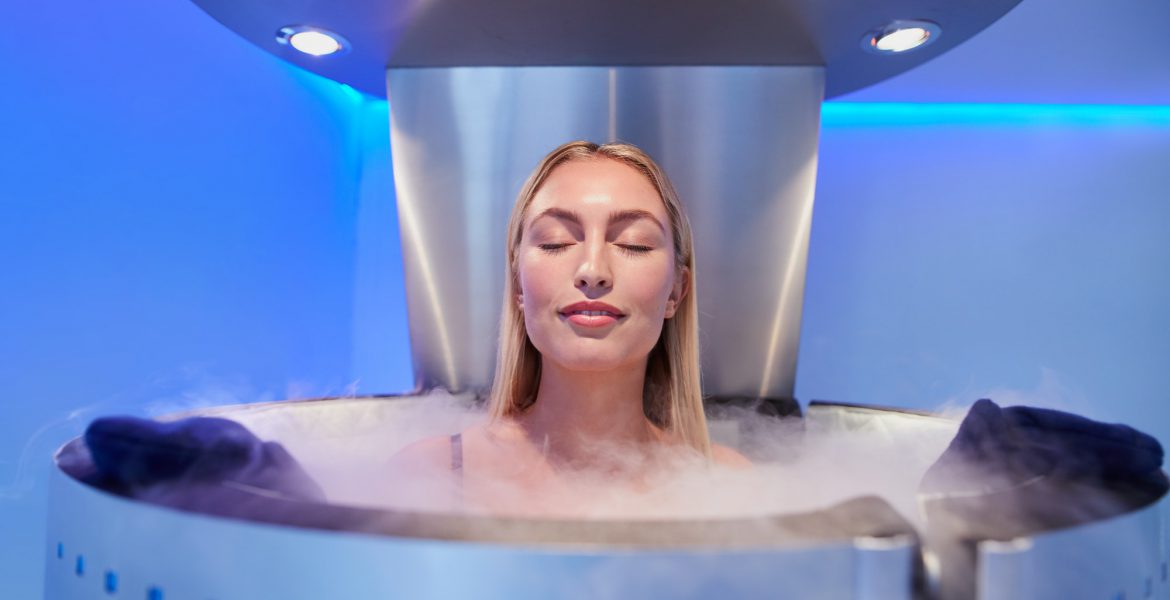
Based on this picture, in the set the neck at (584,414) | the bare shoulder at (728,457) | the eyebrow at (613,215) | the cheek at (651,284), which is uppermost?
the eyebrow at (613,215)

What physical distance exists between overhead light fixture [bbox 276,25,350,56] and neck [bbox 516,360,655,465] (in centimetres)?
46

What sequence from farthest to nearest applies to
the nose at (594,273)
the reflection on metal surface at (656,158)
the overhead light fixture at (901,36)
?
the reflection on metal surface at (656,158) → the overhead light fixture at (901,36) → the nose at (594,273)

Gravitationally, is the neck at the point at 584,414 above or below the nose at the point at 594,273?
below

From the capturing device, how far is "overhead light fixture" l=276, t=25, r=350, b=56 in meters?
0.88

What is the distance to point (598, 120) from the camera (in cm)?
107

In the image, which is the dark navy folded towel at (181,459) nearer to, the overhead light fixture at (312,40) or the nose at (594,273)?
the nose at (594,273)

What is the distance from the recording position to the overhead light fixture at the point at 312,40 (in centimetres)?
88

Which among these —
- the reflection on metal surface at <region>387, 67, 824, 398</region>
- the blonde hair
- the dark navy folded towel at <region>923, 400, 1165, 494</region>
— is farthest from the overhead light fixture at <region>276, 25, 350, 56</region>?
the dark navy folded towel at <region>923, 400, 1165, 494</region>

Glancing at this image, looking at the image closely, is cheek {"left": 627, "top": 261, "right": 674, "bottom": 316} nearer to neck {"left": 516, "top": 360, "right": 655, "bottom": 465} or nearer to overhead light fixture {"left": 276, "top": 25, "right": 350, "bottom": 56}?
neck {"left": 516, "top": 360, "right": 655, "bottom": 465}

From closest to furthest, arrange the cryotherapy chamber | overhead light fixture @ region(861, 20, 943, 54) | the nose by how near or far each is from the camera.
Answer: the cryotherapy chamber
the nose
overhead light fixture @ region(861, 20, 943, 54)

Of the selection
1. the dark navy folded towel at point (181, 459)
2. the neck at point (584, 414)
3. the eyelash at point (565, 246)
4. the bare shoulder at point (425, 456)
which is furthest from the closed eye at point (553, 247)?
the dark navy folded towel at point (181, 459)

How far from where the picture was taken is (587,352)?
0.76 meters

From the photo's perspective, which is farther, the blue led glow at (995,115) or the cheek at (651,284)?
the blue led glow at (995,115)

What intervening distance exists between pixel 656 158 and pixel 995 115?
47.8 inches
